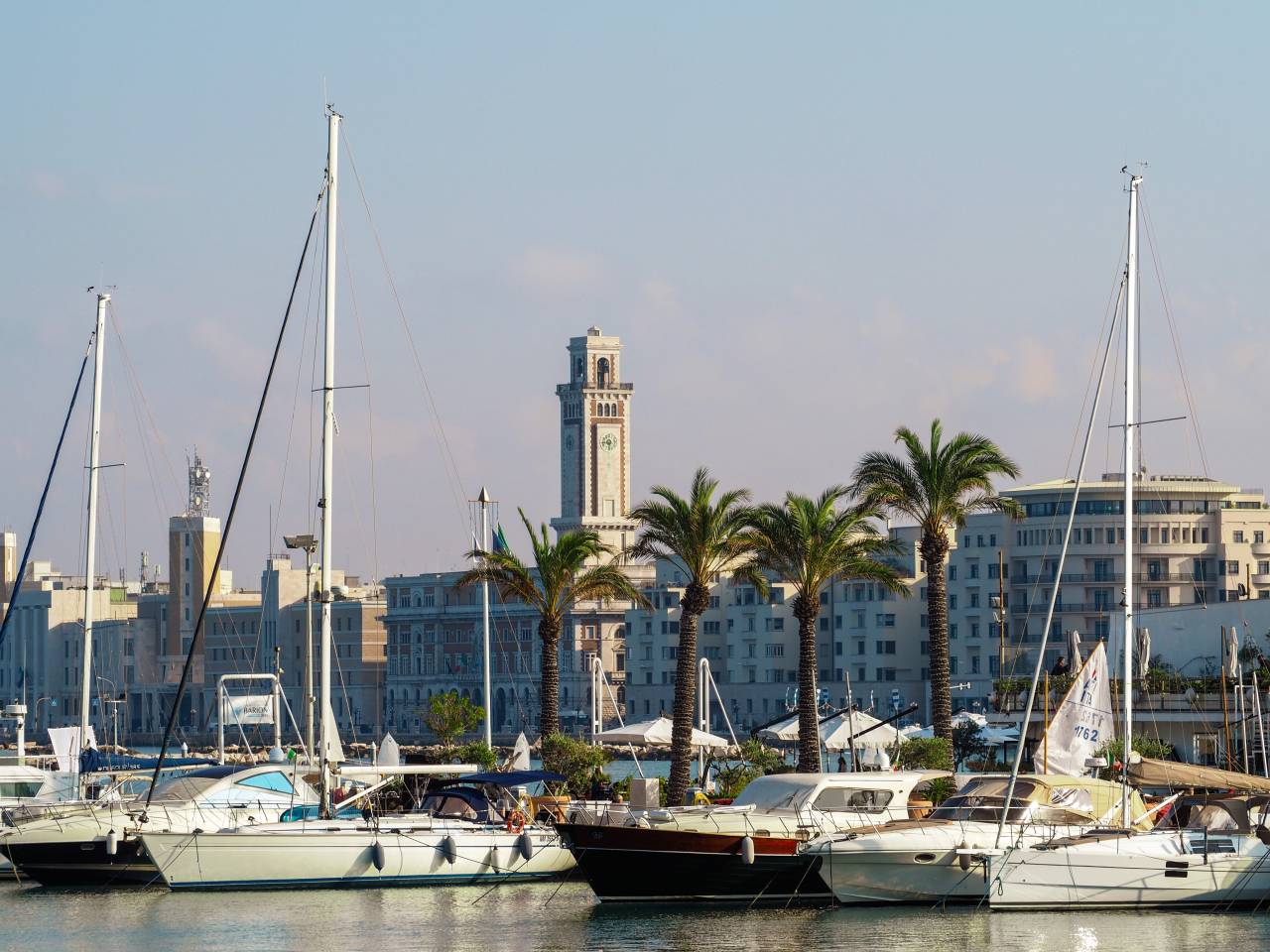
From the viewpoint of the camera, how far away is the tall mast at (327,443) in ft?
135

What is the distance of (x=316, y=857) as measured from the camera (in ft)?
131

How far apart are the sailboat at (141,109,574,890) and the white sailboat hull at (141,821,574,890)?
2 cm

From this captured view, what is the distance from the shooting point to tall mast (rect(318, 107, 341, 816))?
41.2 m

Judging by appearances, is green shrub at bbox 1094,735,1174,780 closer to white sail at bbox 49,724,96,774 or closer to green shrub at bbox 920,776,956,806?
green shrub at bbox 920,776,956,806

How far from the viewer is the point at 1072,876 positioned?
36.0 m

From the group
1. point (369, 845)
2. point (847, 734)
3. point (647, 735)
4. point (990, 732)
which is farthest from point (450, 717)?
point (369, 845)

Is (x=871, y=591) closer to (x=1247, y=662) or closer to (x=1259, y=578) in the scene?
(x=1259, y=578)

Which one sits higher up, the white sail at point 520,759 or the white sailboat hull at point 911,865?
the white sail at point 520,759

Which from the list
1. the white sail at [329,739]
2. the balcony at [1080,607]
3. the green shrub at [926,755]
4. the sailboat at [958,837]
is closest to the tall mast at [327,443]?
the white sail at [329,739]

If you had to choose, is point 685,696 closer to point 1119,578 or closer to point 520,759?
point 520,759

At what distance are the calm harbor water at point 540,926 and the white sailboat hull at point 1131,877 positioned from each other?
29 centimetres

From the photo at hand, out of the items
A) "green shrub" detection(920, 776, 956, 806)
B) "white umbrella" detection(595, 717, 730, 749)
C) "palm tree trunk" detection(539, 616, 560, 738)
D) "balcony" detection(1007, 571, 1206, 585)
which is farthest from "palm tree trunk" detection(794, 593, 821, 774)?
"balcony" detection(1007, 571, 1206, 585)

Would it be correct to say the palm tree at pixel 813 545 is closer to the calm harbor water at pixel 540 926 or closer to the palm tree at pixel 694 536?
the palm tree at pixel 694 536

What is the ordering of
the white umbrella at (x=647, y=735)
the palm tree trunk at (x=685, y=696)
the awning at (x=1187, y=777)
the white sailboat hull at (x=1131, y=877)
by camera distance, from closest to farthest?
the white sailboat hull at (x=1131, y=877), the awning at (x=1187, y=777), the palm tree trunk at (x=685, y=696), the white umbrella at (x=647, y=735)
